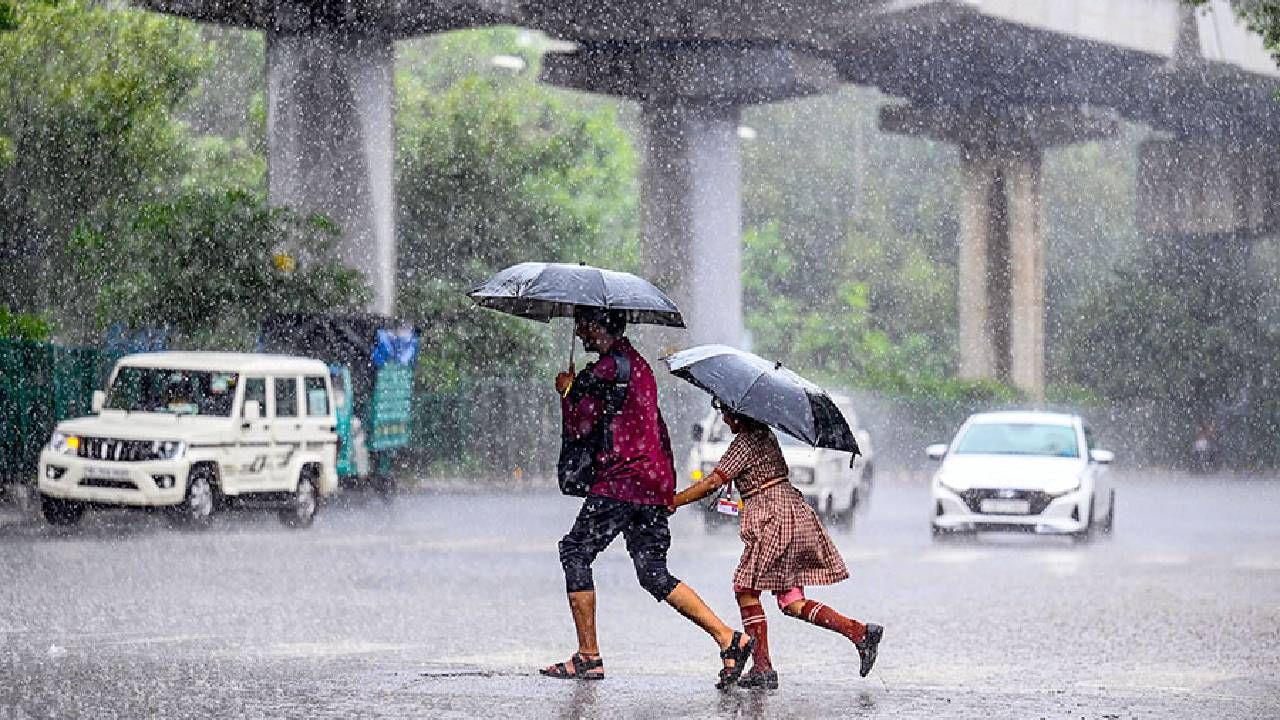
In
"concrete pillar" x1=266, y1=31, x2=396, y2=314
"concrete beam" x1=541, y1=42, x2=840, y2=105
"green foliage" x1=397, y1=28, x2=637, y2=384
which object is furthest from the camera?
"green foliage" x1=397, y1=28, x2=637, y2=384

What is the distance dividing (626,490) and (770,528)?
2.15ft

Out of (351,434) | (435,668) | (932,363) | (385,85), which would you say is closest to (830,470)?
(351,434)

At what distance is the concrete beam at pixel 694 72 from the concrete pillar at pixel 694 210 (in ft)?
1.80

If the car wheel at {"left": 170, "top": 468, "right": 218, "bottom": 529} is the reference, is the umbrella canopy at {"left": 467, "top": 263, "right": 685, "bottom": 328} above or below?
above

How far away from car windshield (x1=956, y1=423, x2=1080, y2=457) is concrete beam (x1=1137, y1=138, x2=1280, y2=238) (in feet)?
107

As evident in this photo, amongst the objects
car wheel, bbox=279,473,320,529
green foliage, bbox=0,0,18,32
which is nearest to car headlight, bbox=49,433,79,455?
car wheel, bbox=279,473,320,529

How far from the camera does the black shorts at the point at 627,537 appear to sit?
10.8 m

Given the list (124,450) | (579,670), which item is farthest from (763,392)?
(124,450)

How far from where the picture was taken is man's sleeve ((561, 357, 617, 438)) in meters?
10.7

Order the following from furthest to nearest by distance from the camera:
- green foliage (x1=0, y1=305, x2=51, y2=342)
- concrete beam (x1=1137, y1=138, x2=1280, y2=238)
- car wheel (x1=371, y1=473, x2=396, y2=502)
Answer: concrete beam (x1=1137, y1=138, x2=1280, y2=238) < car wheel (x1=371, y1=473, x2=396, y2=502) < green foliage (x1=0, y1=305, x2=51, y2=342)

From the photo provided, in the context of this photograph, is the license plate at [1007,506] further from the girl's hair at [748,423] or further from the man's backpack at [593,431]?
the man's backpack at [593,431]

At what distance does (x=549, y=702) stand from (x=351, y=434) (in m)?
21.4

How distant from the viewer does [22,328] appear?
1184 inches

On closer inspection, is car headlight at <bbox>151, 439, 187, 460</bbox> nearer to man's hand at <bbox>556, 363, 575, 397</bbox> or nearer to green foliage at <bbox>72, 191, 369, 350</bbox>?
green foliage at <bbox>72, 191, 369, 350</bbox>
